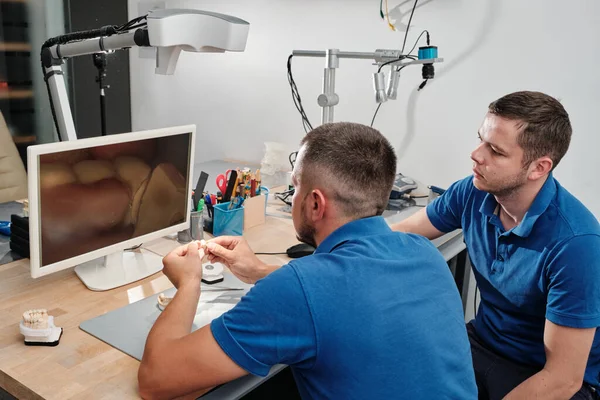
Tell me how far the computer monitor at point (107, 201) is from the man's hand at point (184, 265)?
0.24 metres

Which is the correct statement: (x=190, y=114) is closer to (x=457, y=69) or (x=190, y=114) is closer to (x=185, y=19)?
(x=457, y=69)

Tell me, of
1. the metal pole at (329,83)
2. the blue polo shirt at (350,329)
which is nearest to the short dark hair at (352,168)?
the blue polo shirt at (350,329)

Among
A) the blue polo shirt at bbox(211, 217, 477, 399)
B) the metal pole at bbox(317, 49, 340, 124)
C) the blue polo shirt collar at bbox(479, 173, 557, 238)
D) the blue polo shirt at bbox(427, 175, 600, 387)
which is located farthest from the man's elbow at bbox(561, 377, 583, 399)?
the metal pole at bbox(317, 49, 340, 124)

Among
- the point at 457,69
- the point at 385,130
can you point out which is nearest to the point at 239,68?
the point at 385,130

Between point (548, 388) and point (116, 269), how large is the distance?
1089 millimetres

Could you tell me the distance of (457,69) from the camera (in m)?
2.30

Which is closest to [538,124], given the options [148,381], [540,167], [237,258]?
[540,167]

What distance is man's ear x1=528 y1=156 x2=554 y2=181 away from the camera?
4.62 ft

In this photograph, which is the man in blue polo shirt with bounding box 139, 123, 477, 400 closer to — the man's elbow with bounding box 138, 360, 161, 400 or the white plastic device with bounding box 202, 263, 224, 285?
the man's elbow with bounding box 138, 360, 161, 400

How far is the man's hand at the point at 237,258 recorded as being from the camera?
4.60 feet

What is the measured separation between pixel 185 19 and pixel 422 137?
4.47 feet

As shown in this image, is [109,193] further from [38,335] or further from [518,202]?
[518,202]

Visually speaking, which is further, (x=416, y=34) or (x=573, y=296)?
(x=416, y=34)

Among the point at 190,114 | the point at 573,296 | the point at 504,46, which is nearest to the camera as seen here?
the point at 573,296
